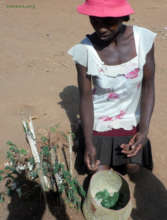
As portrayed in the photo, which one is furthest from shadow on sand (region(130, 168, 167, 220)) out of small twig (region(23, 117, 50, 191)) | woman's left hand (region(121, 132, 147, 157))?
small twig (region(23, 117, 50, 191))

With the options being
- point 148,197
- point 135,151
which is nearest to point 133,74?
point 135,151

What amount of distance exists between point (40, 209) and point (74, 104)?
1.46 m

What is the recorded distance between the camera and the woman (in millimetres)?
1667

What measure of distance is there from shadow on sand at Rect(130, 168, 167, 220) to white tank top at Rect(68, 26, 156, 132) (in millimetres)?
593

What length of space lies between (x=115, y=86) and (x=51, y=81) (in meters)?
1.96

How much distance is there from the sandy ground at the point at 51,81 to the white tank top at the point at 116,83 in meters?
0.68

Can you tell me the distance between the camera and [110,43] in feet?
5.55

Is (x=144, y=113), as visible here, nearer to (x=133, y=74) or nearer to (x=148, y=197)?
(x=133, y=74)

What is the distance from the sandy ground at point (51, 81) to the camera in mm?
2184

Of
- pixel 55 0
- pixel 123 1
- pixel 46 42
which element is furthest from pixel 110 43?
pixel 55 0

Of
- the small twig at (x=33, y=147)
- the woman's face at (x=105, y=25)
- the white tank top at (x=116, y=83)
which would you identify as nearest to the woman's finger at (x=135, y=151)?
the white tank top at (x=116, y=83)

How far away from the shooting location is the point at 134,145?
6.01 feet

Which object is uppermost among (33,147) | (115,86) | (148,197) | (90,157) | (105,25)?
(105,25)

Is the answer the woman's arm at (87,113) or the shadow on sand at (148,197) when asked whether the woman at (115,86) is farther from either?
the shadow on sand at (148,197)
